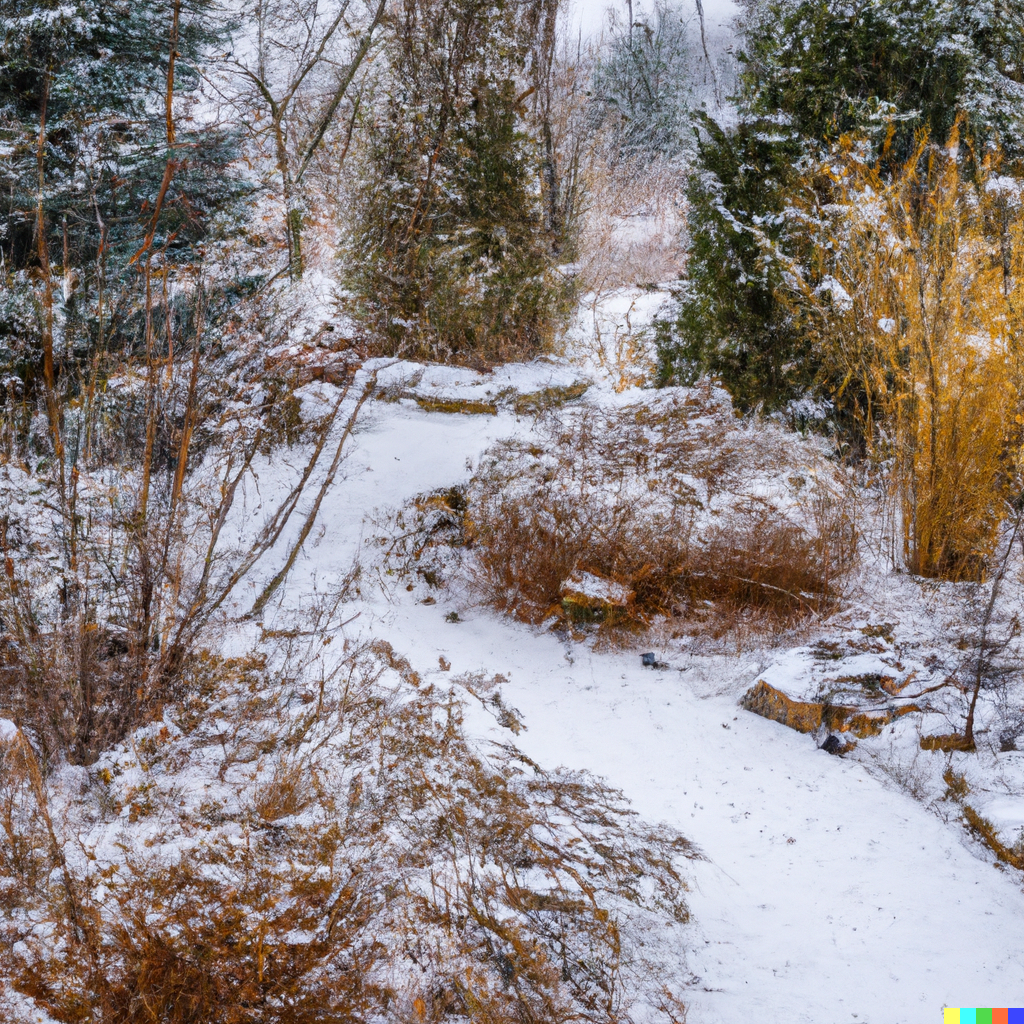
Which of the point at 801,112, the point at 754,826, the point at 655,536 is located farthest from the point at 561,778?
the point at 801,112

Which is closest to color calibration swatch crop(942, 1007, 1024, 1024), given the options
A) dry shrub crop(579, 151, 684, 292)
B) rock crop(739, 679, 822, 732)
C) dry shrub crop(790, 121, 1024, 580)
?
rock crop(739, 679, 822, 732)

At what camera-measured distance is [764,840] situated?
9.11 ft

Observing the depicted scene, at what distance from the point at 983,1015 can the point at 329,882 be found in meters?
1.90

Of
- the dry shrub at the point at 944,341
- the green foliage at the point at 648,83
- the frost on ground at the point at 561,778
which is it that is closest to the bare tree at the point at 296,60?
the frost on ground at the point at 561,778

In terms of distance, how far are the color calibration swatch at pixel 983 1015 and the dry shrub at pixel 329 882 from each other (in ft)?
2.50

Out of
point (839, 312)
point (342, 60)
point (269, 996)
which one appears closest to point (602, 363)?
point (839, 312)

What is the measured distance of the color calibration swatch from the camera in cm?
197

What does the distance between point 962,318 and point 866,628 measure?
1.91 metres

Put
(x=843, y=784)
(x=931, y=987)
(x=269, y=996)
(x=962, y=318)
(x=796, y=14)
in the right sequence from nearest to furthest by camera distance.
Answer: (x=269, y=996)
(x=931, y=987)
(x=843, y=784)
(x=962, y=318)
(x=796, y=14)

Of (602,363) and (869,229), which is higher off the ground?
(869,229)

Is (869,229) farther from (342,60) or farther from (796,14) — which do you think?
(342,60)

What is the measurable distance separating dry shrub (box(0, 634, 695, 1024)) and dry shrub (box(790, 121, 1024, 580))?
282 centimetres

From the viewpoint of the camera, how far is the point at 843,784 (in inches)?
119

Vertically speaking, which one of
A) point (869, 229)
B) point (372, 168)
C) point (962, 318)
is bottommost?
point (962, 318)
